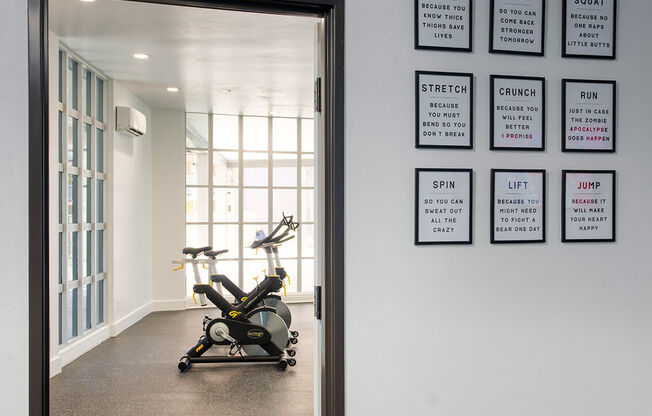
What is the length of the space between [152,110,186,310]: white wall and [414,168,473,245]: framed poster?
5.46 metres

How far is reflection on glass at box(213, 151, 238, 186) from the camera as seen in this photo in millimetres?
7156

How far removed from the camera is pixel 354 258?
181 cm

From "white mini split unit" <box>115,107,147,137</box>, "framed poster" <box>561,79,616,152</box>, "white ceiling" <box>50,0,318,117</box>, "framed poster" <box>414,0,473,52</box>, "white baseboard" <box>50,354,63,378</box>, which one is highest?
"white ceiling" <box>50,0,318,117</box>

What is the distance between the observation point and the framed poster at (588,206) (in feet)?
6.33

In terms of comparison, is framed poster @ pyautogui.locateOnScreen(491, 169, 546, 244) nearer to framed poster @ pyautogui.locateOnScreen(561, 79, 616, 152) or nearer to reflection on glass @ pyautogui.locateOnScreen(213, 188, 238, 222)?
framed poster @ pyautogui.locateOnScreen(561, 79, 616, 152)

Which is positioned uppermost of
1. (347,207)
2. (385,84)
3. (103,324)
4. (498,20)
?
(498,20)

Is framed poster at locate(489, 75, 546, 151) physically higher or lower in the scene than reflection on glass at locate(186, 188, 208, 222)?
higher

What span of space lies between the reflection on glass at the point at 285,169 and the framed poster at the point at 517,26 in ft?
18.6

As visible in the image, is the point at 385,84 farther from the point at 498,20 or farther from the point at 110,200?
the point at 110,200

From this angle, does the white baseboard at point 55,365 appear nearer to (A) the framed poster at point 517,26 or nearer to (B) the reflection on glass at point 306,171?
(A) the framed poster at point 517,26

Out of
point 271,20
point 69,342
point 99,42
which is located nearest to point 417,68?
point 271,20

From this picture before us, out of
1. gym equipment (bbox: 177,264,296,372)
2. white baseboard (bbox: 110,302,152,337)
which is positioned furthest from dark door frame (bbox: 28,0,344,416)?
white baseboard (bbox: 110,302,152,337)

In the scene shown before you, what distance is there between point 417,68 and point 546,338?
1130 mm

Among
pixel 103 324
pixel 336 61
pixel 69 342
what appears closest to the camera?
pixel 336 61
